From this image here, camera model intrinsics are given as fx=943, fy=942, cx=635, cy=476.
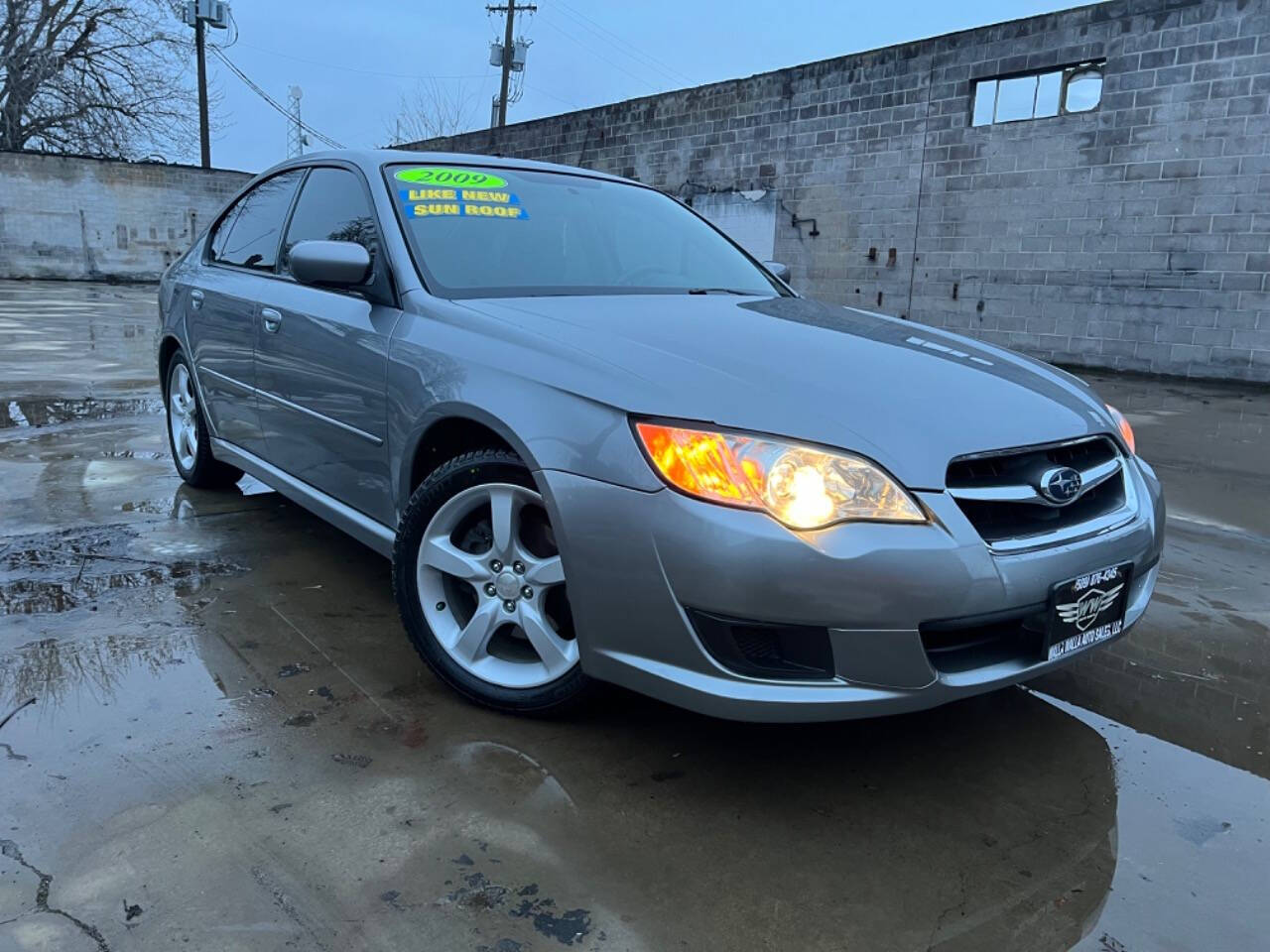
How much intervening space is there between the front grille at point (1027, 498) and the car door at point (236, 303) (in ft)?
8.90

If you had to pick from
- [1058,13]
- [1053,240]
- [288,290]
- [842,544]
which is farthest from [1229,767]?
[1058,13]

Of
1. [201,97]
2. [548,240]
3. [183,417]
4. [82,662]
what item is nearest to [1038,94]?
[548,240]

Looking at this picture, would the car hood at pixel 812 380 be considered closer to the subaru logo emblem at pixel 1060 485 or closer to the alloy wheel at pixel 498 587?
the subaru logo emblem at pixel 1060 485

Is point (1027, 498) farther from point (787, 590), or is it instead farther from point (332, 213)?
point (332, 213)

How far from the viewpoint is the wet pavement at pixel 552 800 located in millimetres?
1752

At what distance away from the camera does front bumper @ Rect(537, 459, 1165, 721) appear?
1.90m

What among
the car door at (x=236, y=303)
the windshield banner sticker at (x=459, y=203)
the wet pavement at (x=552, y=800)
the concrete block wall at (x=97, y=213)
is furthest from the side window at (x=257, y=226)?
the concrete block wall at (x=97, y=213)

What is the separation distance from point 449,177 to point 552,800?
83.9 inches

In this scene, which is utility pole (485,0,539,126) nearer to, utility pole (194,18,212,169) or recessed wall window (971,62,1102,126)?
utility pole (194,18,212,169)

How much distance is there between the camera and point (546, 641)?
2348mm

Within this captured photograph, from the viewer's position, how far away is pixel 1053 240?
11125mm

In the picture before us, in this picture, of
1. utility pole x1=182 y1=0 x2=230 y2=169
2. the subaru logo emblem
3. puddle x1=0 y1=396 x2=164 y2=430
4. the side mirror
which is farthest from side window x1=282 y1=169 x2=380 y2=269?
utility pole x1=182 y1=0 x2=230 y2=169

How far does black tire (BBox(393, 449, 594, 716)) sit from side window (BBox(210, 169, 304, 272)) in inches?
66.0

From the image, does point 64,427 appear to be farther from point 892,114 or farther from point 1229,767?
point 892,114
